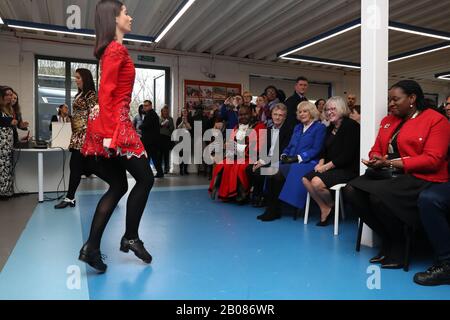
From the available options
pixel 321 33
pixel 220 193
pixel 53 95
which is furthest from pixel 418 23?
pixel 53 95

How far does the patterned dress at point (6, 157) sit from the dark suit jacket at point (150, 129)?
2877 millimetres

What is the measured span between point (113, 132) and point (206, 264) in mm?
1012

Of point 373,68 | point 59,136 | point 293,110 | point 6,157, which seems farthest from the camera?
point 59,136

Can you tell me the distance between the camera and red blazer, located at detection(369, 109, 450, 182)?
2213 mm

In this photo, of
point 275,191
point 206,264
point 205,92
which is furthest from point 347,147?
point 205,92

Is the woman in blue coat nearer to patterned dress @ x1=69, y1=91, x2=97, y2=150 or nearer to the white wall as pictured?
patterned dress @ x1=69, y1=91, x2=97, y2=150

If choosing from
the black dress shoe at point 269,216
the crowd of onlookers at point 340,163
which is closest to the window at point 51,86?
the crowd of onlookers at point 340,163

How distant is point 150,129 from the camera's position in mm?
7449

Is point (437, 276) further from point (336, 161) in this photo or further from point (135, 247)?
point (135, 247)

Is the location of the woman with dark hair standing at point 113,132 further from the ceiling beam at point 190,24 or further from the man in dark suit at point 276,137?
the ceiling beam at point 190,24

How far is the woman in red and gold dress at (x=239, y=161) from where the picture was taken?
4.57m

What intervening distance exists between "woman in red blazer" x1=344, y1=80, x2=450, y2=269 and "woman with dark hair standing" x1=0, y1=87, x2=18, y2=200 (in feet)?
13.8

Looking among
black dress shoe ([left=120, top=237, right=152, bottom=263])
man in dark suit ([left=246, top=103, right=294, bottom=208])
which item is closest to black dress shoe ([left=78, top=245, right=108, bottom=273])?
black dress shoe ([left=120, top=237, right=152, bottom=263])

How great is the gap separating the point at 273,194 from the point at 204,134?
4238 millimetres
